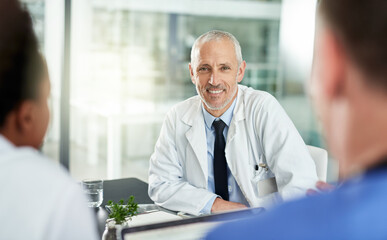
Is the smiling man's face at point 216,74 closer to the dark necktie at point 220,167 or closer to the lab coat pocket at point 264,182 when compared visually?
the dark necktie at point 220,167

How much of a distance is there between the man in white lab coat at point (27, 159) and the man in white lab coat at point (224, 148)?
1.39 metres

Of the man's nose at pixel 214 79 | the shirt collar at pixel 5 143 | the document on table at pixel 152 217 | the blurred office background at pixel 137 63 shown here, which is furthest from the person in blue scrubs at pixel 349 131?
the blurred office background at pixel 137 63

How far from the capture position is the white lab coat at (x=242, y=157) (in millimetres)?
2199

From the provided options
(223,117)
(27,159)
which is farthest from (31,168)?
(223,117)

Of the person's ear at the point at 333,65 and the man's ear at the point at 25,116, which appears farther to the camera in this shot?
the man's ear at the point at 25,116

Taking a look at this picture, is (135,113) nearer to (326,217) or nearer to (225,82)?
(225,82)

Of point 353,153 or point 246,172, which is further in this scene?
point 246,172

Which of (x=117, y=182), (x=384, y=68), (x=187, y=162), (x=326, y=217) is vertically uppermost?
(x=384, y=68)

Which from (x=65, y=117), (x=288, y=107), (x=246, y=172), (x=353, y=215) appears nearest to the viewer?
(x=353, y=215)

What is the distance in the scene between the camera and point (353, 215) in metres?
0.45

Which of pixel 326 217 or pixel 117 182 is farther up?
pixel 326 217

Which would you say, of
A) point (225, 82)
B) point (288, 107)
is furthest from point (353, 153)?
point (288, 107)

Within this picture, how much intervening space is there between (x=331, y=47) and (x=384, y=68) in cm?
7

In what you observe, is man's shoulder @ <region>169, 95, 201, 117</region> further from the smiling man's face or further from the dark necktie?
the dark necktie
